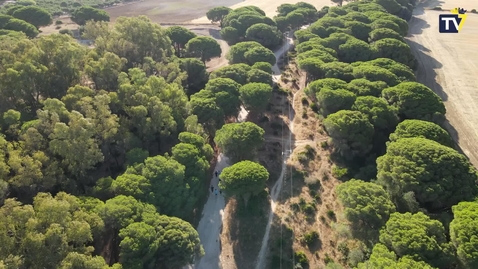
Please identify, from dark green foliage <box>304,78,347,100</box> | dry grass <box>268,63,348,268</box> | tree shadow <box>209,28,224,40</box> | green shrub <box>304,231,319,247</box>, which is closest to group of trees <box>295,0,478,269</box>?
dark green foliage <box>304,78,347,100</box>

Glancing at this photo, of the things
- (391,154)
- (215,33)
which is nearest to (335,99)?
(391,154)

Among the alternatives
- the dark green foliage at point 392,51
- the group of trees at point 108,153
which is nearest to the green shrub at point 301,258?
the group of trees at point 108,153

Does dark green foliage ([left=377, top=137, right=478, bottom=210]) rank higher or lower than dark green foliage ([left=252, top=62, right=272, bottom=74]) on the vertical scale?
lower

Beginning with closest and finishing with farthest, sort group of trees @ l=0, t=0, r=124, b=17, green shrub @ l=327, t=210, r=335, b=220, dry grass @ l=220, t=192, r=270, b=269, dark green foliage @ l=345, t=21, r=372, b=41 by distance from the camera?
dry grass @ l=220, t=192, r=270, b=269 < green shrub @ l=327, t=210, r=335, b=220 < dark green foliage @ l=345, t=21, r=372, b=41 < group of trees @ l=0, t=0, r=124, b=17

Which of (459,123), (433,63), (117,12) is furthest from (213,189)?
(117,12)

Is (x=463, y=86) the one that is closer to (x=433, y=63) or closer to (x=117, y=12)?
(x=433, y=63)

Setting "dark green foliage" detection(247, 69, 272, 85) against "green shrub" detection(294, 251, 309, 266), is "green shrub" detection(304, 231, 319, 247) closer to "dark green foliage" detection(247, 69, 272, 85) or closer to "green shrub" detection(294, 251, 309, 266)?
"green shrub" detection(294, 251, 309, 266)

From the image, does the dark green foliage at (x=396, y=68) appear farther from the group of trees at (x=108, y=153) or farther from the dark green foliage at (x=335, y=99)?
the group of trees at (x=108, y=153)

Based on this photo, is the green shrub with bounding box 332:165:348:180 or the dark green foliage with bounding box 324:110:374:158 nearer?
the dark green foliage with bounding box 324:110:374:158
